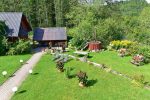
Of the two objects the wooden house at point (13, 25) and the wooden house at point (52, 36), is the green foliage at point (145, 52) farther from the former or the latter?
the wooden house at point (13, 25)

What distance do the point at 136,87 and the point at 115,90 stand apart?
217cm

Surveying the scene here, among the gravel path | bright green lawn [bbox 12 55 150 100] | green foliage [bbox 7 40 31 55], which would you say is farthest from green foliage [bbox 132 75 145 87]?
green foliage [bbox 7 40 31 55]

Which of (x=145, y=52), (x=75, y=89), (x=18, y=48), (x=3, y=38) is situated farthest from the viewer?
(x=3, y=38)

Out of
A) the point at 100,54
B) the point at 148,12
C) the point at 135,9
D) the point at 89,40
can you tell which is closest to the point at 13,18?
the point at 89,40

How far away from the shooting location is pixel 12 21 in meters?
51.8

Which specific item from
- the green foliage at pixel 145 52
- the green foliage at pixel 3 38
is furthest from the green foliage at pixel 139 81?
the green foliage at pixel 3 38

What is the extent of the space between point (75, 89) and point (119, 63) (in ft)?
38.3

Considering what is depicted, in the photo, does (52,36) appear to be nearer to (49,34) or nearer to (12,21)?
(49,34)

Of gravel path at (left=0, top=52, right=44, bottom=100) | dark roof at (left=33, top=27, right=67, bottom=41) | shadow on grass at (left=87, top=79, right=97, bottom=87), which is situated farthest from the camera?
dark roof at (left=33, top=27, right=67, bottom=41)

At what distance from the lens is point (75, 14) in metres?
67.9

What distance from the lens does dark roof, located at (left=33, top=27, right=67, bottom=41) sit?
53938mm

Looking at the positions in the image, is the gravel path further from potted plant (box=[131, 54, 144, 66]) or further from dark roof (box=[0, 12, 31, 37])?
potted plant (box=[131, 54, 144, 66])

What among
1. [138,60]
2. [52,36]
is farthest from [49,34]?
[138,60]

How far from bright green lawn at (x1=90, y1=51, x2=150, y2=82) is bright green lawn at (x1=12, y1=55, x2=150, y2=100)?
102 inches
